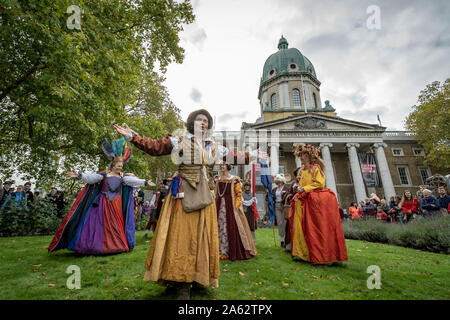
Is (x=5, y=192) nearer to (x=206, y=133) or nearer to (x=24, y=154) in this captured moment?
(x=24, y=154)

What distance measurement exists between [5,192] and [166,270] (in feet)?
38.4

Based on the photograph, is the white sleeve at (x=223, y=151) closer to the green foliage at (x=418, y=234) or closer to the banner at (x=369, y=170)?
the green foliage at (x=418, y=234)

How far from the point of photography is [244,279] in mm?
3617

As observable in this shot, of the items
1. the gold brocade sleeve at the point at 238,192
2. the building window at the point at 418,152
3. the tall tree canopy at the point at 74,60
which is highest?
A: the building window at the point at 418,152

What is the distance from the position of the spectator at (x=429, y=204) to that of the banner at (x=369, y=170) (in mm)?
22215

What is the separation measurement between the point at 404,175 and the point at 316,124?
17.5 metres

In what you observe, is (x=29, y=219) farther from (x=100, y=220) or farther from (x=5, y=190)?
(x=100, y=220)

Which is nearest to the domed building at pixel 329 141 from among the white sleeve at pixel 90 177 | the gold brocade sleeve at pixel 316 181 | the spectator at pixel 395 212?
the spectator at pixel 395 212

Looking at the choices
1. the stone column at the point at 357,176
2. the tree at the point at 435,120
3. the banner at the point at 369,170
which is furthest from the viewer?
the banner at the point at 369,170

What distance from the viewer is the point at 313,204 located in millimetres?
4797

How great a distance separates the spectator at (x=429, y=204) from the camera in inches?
349

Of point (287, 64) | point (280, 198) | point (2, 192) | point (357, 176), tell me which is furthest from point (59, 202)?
point (287, 64)
